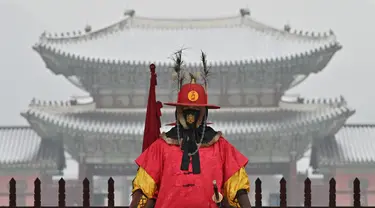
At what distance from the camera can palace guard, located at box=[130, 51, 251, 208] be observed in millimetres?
5711

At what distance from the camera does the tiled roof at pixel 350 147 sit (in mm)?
22531

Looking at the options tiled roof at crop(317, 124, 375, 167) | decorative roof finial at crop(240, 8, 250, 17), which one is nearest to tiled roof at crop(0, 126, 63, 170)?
decorative roof finial at crop(240, 8, 250, 17)

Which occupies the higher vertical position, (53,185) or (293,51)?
(293,51)

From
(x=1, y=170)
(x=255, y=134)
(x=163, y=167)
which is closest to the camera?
(x=163, y=167)

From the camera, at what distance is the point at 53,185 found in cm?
2275

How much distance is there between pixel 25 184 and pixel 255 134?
215 inches

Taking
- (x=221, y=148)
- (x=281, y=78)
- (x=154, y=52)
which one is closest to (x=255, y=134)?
(x=281, y=78)

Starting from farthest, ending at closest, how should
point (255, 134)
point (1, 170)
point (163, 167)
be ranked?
point (1, 170), point (255, 134), point (163, 167)

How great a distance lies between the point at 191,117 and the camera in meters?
5.76

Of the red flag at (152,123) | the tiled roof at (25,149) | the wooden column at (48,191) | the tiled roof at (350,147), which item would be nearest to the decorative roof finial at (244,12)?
the tiled roof at (350,147)

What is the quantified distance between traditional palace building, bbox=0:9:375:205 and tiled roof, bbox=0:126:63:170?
0.12 feet

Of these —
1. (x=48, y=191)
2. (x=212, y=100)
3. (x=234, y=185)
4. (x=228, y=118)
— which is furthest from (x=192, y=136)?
(x=48, y=191)

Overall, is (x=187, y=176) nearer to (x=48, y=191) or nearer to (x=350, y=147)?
(x=48, y=191)

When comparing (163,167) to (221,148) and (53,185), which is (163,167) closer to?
(221,148)
